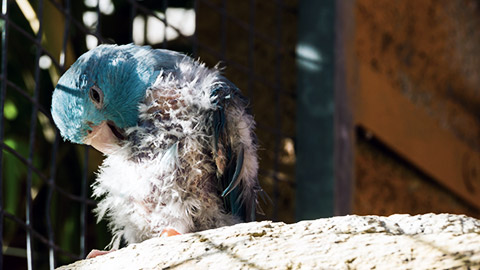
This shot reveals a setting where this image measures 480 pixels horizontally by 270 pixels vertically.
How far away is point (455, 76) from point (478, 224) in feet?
10.6

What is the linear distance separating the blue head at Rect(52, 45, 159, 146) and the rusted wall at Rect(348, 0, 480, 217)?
166 cm

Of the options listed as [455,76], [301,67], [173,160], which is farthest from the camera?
[455,76]

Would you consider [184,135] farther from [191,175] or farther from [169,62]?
[169,62]

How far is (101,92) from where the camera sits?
1605 mm

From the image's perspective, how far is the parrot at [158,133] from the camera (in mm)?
1543

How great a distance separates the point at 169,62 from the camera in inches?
64.6

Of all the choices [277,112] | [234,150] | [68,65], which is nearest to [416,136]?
[277,112]

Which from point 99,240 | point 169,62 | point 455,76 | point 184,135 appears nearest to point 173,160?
point 184,135

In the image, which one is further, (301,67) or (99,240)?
(99,240)

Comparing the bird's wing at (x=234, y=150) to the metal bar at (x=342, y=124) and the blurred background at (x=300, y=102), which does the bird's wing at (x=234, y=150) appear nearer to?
the blurred background at (x=300, y=102)

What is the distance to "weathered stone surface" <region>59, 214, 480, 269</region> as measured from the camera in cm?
105

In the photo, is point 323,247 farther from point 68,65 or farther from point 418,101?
point 418,101

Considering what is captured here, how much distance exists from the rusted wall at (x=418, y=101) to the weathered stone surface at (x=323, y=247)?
1.94 m

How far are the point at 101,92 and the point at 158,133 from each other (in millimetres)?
162
